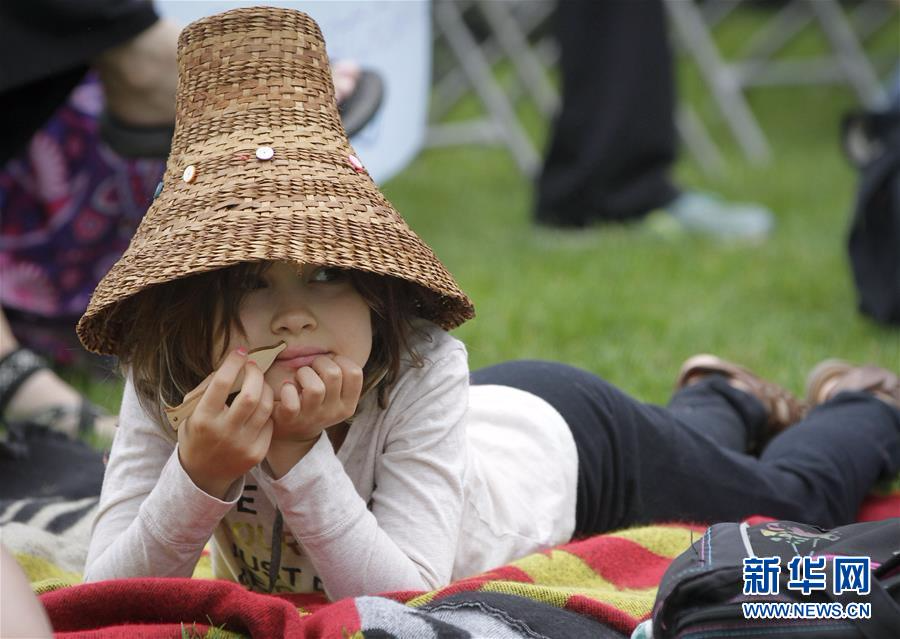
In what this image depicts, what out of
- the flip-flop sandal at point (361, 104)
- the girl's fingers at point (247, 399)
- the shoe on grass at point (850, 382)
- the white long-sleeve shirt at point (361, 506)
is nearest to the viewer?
the girl's fingers at point (247, 399)

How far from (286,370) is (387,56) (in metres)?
1.75

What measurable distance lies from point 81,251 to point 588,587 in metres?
1.71

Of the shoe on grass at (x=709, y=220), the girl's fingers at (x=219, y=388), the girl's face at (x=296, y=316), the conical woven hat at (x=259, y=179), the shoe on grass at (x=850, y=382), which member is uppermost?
the conical woven hat at (x=259, y=179)

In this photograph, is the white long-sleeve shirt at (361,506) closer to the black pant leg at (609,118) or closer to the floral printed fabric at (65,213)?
the floral printed fabric at (65,213)

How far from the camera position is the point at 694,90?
664 cm

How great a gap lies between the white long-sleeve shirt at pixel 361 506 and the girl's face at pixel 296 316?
108mm

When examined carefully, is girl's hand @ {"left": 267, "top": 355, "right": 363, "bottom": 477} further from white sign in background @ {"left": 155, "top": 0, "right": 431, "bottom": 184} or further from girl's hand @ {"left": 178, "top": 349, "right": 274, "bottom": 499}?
white sign in background @ {"left": 155, "top": 0, "right": 431, "bottom": 184}

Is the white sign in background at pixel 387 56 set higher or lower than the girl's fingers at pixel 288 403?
higher

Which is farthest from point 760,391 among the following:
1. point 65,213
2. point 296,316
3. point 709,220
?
point 709,220

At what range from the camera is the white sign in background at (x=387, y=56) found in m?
2.29

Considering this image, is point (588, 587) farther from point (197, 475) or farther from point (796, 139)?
point (796, 139)

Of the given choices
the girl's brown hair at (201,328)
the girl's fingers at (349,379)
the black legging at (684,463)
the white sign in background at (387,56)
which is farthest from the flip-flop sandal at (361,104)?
the girl's fingers at (349,379)

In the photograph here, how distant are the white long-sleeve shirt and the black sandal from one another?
82 centimetres

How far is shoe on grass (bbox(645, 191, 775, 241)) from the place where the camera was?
400 cm
